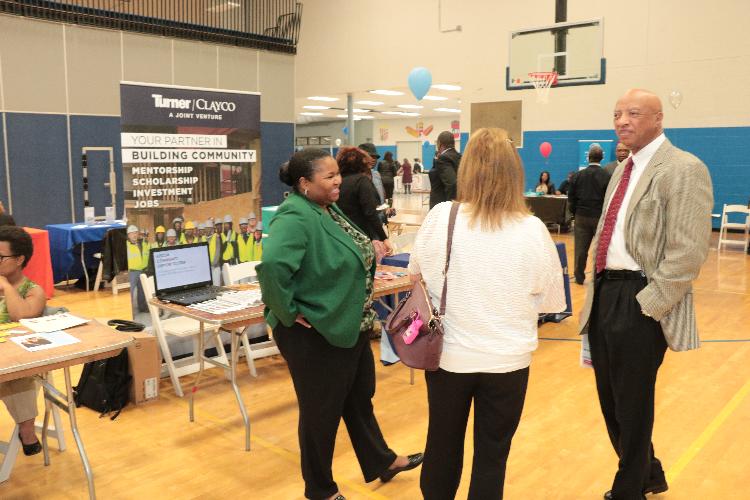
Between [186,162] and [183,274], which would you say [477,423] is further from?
[186,162]

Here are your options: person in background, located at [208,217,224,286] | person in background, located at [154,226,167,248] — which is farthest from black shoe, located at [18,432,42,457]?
person in background, located at [208,217,224,286]

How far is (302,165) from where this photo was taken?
2.46m

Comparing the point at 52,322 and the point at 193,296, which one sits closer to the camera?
the point at 52,322

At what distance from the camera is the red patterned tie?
238 centimetres

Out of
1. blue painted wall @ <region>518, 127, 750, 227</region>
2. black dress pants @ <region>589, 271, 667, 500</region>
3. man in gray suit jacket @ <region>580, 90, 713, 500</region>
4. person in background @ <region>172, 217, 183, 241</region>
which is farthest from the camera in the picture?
blue painted wall @ <region>518, 127, 750, 227</region>

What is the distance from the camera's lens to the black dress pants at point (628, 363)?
2324 millimetres

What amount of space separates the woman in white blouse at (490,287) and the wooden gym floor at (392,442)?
989 mm

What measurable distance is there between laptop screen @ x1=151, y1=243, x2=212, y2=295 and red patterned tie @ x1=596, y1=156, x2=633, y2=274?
7.85 feet

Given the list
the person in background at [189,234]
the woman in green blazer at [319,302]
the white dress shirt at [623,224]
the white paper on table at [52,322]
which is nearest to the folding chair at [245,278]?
the person in background at [189,234]

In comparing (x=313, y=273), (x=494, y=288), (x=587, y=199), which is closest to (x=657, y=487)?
(x=494, y=288)

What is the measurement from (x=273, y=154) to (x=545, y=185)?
549cm

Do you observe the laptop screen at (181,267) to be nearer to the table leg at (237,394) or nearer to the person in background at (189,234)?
the person in background at (189,234)

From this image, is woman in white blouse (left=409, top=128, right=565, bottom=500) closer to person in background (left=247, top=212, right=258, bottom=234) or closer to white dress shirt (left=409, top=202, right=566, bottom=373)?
white dress shirt (left=409, top=202, right=566, bottom=373)

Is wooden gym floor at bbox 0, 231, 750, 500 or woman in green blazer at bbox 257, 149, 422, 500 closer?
woman in green blazer at bbox 257, 149, 422, 500
